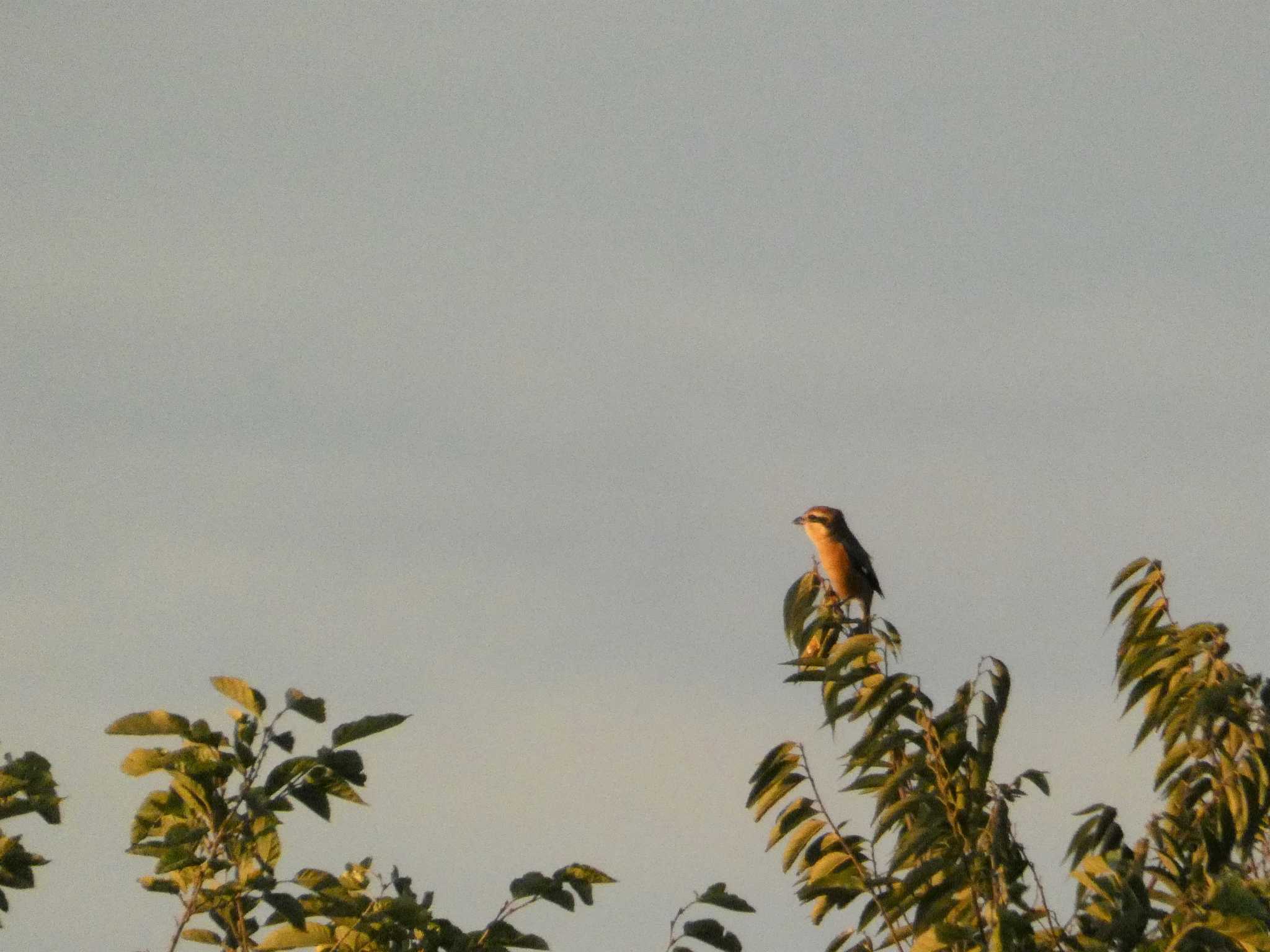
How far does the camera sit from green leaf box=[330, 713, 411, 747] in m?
5.38

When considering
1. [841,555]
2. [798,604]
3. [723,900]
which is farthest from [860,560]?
[723,900]

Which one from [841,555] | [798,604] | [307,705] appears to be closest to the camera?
[307,705]

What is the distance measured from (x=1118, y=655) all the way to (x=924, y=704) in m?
1.02

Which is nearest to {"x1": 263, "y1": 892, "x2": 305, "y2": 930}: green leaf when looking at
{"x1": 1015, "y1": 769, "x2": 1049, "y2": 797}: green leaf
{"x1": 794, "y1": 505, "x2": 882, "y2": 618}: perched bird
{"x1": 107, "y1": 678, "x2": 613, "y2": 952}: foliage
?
{"x1": 107, "y1": 678, "x2": 613, "y2": 952}: foliage

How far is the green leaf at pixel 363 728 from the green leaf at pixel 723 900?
139 cm

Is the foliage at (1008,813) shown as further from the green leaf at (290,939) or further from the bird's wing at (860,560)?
the bird's wing at (860,560)

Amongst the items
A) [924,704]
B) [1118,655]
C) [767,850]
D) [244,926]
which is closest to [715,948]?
[767,850]

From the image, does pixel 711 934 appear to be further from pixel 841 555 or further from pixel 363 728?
pixel 841 555

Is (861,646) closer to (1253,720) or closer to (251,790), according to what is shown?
(1253,720)

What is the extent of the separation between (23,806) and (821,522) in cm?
958

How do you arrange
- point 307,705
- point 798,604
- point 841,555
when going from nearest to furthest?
point 307,705, point 798,604, point 841,555

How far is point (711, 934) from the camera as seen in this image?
6.18 metres

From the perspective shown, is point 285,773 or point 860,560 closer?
point 285,773

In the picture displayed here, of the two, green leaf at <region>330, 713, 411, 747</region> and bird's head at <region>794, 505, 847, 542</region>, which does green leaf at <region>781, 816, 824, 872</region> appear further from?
bird's head at <region>794, 505, 847, 542</region>
